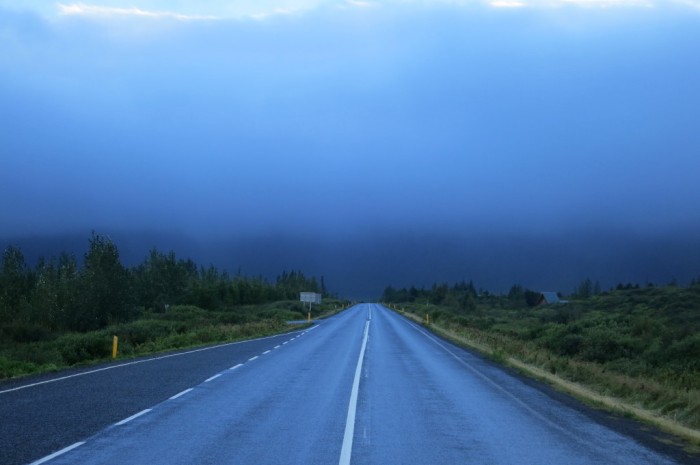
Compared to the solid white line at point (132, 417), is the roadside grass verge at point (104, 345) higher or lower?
lower

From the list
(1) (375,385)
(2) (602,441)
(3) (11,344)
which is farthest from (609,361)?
(3) (11,344)

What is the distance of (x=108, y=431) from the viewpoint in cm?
1020

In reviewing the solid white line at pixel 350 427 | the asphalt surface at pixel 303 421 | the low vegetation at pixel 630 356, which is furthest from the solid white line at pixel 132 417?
the low vegetation at pixel 630 356

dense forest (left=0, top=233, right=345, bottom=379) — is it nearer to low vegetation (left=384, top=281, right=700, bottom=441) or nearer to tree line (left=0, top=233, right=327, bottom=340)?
tree line (left=0, top=233, right=327, bottom=340)

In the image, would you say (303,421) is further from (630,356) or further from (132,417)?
(630,356)

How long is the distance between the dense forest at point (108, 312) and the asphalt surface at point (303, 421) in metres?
8.40

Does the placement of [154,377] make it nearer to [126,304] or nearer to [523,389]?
[523,389]

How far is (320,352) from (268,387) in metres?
13.7

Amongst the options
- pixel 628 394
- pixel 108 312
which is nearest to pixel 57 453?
pixel 628 394

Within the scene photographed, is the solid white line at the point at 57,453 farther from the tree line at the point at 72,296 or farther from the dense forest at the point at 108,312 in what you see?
the tree line at the point at 72,296

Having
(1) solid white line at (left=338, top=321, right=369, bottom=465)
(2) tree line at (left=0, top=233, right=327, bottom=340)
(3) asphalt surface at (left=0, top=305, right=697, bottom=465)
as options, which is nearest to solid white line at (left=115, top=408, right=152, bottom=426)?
(3) asphalt surface at (left=0, top=305, right=697, bottom=465)

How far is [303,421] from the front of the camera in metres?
11.5

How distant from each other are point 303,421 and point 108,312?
255ft

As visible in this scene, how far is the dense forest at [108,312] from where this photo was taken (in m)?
34.6
